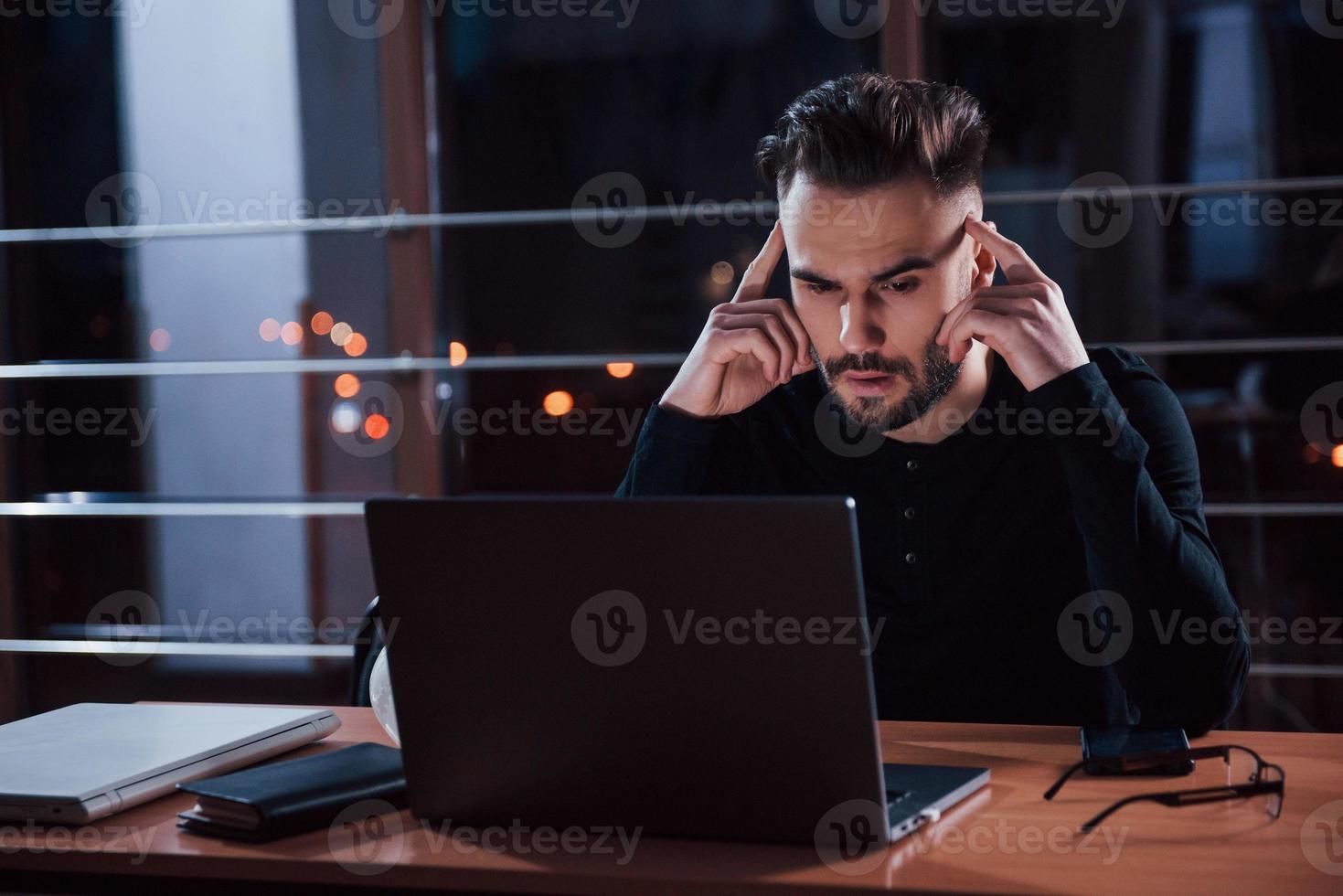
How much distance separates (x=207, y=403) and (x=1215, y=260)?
263cm

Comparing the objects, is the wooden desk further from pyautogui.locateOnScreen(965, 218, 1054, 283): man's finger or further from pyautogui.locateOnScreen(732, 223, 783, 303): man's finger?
pyautogui.locateOnScreen(732, 223, 783, 303): man's finger

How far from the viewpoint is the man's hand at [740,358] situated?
1.69 metres

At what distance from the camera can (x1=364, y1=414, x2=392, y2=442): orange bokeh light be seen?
340cm

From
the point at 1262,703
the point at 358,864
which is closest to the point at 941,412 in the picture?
the point at 358,864

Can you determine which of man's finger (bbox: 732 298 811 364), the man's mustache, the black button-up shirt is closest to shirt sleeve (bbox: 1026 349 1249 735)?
the black button-up shirt

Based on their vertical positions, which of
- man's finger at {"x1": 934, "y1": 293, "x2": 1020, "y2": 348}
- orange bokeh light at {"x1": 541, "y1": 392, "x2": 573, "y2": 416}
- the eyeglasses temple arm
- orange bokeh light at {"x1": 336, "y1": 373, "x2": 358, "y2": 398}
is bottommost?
the eyeglasses temple arm

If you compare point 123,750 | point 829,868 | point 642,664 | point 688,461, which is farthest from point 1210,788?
point 123,750

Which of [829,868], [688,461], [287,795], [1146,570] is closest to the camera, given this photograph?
[829,868]

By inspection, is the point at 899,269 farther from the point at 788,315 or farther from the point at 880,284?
the point at 788,315

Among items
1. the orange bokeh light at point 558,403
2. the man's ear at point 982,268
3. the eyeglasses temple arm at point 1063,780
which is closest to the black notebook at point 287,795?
the eyeglasses temple arm at point 1063,780

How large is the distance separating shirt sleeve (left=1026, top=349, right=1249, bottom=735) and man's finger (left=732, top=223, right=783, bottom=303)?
487mm

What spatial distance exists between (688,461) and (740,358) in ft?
0.54

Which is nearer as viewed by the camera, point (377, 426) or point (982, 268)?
point (982, 268)

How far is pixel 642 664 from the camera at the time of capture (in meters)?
0.93
